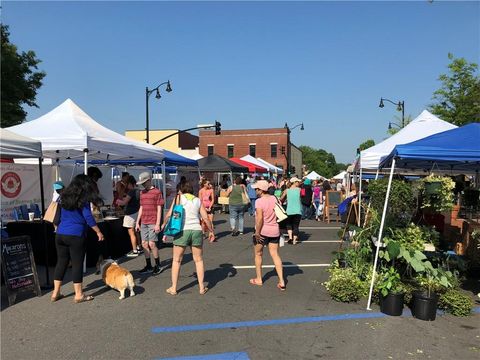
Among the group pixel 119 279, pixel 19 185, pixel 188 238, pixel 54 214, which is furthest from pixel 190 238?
pixel 19 185

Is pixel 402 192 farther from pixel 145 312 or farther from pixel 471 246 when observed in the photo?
pixel 145 312

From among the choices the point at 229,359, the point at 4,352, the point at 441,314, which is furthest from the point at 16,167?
the point at 441,314

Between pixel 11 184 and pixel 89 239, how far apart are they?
5413 mm

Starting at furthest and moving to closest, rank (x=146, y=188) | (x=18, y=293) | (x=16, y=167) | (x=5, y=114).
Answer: (x=5, y=114), (x=16, y=167), (x=146, y=188), (x=18, y=293)

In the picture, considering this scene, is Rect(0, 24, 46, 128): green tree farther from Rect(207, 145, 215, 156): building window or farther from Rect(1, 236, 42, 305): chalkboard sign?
Rect(207, 145, 215, 156): building window

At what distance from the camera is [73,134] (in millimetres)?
7734

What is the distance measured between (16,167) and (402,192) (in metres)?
10.9

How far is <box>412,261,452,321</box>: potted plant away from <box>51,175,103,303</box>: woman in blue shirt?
4402 millimetres

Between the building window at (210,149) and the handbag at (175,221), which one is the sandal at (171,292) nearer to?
the handbag at (175,221)

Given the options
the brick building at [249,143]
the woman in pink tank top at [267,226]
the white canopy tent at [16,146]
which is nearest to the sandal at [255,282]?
the woman in pink tank top at [267,226]

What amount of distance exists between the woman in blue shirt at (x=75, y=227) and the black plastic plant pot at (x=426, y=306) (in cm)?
440

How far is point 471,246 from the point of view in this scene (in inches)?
259

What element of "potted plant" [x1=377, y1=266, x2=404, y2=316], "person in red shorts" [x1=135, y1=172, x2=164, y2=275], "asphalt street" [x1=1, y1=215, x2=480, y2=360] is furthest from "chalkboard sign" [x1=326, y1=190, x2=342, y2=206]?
"potted plant" [x1=377, y1=266, x2=404, y2=316]

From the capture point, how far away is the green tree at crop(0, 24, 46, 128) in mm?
21969
